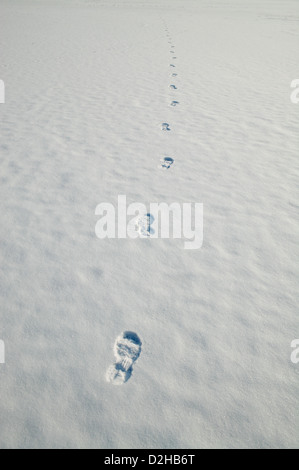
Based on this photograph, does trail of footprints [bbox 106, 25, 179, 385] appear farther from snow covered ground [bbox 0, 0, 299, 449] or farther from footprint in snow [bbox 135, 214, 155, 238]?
footprint in snow [bbox 135, 214, 155, 238]

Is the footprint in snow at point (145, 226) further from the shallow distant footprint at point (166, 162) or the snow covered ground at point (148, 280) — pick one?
the shallow distant footprint at point (166, 162)

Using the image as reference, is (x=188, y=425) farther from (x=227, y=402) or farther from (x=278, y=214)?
(x=278, y=214)

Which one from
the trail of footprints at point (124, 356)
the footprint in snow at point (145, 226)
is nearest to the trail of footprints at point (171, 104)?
the footprint in snow at point (145, 226)

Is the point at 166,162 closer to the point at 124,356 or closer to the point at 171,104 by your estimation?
the point at 171,104

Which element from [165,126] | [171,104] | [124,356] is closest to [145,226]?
[124,356]

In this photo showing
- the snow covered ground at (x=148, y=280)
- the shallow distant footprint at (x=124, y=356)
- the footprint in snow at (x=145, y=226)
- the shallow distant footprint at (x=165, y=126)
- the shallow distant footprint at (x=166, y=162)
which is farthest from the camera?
the shallow distant footprint at (x=165, y=126)

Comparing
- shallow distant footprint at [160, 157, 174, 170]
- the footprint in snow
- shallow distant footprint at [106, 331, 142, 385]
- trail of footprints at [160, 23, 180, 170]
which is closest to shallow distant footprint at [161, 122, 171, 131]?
trail of footprints at [160, 23, 180, 170]

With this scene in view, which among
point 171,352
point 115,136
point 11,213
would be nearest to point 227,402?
point 171,352
